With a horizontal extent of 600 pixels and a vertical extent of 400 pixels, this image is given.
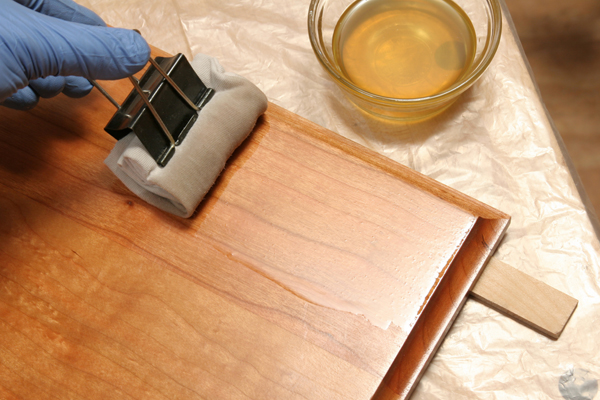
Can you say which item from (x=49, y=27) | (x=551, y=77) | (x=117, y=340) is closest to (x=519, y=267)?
(x=551, y=77)

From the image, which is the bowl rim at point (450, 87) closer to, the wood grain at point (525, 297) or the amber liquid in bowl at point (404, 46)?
the amber liquid in bowl at point (404, 46)

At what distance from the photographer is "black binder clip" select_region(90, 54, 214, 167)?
2.06ft

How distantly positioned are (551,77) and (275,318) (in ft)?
2.68

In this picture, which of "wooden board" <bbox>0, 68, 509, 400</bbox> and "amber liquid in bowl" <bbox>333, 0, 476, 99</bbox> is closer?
"wooden board" <bbox>0, 68, 509, 400</bbox>

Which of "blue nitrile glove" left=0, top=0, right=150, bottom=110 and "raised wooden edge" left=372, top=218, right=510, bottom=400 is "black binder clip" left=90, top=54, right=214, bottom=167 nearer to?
"blue nitrile glove" left=0, top=0, right=150, bottom=110

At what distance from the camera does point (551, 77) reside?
3.40 feet

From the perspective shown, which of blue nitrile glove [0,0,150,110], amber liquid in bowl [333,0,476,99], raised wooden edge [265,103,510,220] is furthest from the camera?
amber liquid in bowl [333,0,476,99]

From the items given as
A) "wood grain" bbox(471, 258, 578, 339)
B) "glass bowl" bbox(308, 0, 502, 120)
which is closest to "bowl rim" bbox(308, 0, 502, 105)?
"glass bowl" bbox(308, 0, 502, 120)

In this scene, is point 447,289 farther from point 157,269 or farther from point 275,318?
point 157,269

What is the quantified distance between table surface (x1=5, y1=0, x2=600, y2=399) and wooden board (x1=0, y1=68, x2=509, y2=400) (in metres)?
0.14

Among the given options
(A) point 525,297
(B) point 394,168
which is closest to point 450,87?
(B) point 394,168

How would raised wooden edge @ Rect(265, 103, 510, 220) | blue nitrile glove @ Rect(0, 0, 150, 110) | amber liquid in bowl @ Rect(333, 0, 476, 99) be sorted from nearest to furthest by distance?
1. blue nitrile glove @ Rect(0, 0, 150, 110)
2. raised wooden edge @ Rect(265, 103, 510, 220)
3. amber liquid in bowl @ Rect(333, 0, 476, 99)

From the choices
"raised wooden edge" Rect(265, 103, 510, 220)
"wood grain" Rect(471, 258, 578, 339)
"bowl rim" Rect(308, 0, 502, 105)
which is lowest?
"wood grain" Rect(471, 258, 578, 339)

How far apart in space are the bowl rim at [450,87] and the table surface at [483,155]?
0.12m
